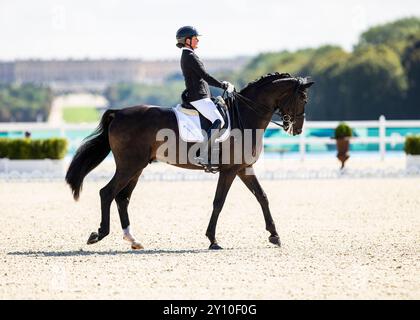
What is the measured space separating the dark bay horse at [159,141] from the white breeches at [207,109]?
26 cm

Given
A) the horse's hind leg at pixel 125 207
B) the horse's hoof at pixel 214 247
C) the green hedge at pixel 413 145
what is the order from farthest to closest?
the green hedge at pixel 413 145 < the horse's hind leg at pixel 125 207 < the horse's hoof at pixel 214 247

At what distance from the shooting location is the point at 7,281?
8.59 metres

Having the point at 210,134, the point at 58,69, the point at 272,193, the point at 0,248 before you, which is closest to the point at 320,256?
the point at 210,134

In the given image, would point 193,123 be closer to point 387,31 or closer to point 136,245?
point 136,245

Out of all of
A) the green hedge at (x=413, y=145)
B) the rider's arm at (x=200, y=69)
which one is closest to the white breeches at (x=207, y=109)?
the rider's arm at (x=200, y=69)

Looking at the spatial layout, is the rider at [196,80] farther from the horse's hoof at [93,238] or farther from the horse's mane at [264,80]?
the horse's hoof at [93,238]

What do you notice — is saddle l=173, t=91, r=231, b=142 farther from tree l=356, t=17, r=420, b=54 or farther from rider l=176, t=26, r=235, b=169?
tree l=356, t=17, r=420, b=54

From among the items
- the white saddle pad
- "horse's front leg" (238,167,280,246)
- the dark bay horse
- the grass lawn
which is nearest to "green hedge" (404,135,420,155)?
the dark bay horse

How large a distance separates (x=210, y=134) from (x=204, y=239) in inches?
55.1

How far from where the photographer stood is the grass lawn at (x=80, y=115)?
116 meters

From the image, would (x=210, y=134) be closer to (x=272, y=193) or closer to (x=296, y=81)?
(x=296, y=81)

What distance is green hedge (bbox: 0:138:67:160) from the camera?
74.6 ft

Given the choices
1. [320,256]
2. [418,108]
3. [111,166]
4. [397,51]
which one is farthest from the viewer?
[397,51]
